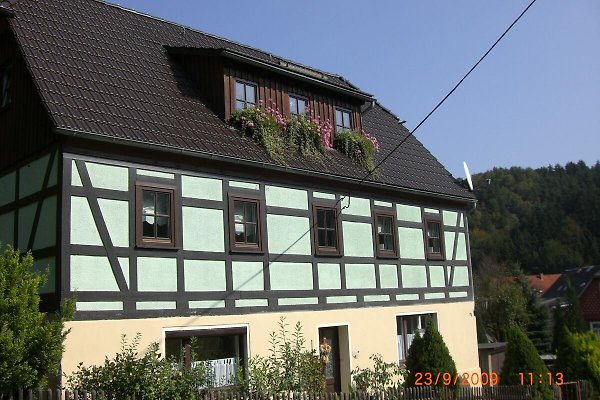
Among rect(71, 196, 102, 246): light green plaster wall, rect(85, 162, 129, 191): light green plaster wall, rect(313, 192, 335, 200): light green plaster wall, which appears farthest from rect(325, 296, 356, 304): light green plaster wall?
rect(71, 196, 102, 246): light green plaster wall

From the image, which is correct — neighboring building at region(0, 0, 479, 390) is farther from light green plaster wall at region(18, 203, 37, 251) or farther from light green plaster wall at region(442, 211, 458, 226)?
light green plaster wall at region(442, 211, 458, 226)

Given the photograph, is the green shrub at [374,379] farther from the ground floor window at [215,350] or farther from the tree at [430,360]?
the ground floor window at [215,350]

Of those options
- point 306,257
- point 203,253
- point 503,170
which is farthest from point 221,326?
point 503,170

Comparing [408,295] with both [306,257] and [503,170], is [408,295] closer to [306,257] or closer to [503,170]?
[306,257]

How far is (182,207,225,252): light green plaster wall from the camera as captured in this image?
44.1ft

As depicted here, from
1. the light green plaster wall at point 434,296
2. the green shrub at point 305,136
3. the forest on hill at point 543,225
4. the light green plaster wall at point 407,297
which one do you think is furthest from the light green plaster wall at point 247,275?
the forest on hill at point 543,225

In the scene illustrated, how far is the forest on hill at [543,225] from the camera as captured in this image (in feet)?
→ 294

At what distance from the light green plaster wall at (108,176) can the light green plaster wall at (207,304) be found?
254 cm

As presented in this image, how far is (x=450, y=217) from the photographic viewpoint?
2095cm

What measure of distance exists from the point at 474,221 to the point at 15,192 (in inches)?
3363

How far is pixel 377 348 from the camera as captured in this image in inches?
679

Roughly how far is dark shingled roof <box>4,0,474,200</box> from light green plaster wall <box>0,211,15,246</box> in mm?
2614

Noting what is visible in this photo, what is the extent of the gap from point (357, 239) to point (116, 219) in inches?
269

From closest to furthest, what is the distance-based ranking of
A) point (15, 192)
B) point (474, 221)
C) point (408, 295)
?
point (15, 192) < point (408, 295) < point (474, 221)
